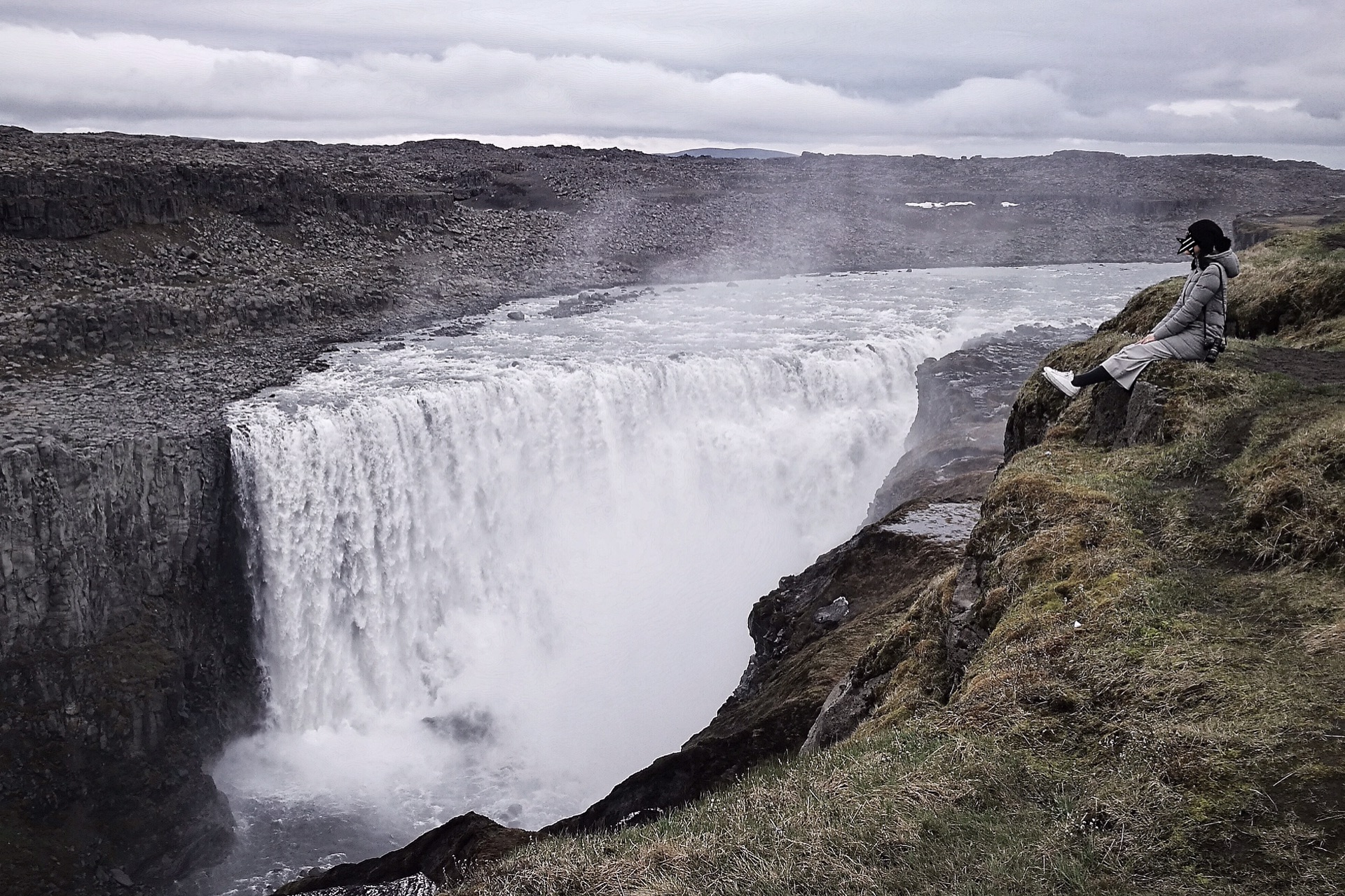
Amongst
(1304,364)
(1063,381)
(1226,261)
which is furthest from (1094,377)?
(1304,364)

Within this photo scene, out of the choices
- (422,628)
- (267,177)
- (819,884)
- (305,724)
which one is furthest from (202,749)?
(267,177)

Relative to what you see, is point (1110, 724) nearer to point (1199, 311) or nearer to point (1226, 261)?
point (1199, 311)

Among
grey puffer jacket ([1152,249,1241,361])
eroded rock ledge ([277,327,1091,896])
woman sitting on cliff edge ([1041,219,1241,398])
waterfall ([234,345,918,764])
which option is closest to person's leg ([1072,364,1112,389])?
woman sitting on cliff edge ([1041,219,1241,398])

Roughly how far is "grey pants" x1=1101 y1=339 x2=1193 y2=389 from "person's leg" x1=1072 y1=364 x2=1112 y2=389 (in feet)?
0.44

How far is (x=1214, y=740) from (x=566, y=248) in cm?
5792

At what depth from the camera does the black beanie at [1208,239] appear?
9344mm

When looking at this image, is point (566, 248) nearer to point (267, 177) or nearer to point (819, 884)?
point (267, 177)

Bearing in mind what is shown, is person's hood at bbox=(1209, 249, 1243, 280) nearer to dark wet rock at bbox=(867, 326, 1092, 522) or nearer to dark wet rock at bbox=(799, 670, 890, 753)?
dark wet rock at bbox=(799, 670, 890, 753)

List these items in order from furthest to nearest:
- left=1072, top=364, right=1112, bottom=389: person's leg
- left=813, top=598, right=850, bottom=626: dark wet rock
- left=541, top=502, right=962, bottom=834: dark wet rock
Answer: left=813, top=598, right=850, bottom=626: dark wet rock < left=541, top=502, right=962, bottom=834: dark wet rock < left=1072, top=364, right=1112, bottom=389: person's leg

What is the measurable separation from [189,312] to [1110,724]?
35.9 m

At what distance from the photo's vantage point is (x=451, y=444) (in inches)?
1073

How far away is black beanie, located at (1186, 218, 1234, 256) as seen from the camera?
934cm

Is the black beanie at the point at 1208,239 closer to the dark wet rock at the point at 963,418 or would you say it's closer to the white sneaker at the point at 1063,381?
the white sneaker at the point at 1063,381

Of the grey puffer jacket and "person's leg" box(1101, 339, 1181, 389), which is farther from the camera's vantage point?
"person's leg" box(1101, 339, 1181, 389)
